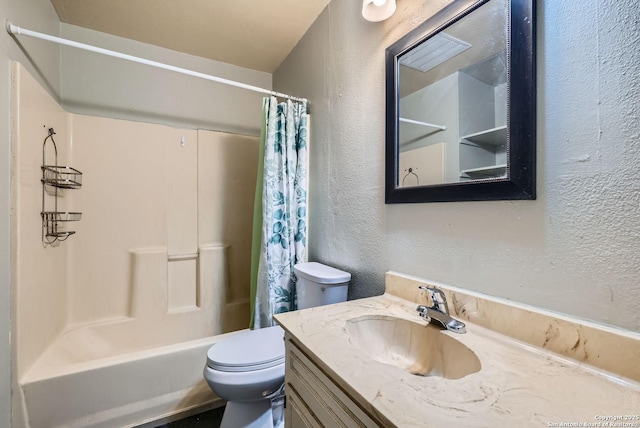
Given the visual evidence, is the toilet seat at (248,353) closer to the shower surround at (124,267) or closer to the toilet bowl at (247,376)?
the toilet bowl at (247,376)

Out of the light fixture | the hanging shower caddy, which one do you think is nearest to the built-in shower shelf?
the hanging shower caddy

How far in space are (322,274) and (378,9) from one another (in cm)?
121

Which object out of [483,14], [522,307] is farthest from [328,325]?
[483,14]

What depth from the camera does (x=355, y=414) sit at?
22.6 inches

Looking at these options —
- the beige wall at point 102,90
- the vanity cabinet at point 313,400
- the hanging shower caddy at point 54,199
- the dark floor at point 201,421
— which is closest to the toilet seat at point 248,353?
the vanity cabinet at point 313,400

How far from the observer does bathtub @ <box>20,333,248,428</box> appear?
4.15 ft

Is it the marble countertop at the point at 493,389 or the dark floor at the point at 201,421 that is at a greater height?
the marble countertop at the point at 493,389

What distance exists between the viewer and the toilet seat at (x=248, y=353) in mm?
1160

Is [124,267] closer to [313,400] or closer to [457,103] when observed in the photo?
[313,400]

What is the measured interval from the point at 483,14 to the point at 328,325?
1.10 metres

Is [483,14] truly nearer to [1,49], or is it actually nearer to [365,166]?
[365,166]

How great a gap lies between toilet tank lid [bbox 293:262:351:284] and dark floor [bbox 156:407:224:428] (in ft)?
3.20

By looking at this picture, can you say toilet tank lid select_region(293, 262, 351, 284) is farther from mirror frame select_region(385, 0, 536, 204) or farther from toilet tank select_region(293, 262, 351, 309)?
mirror frame select_region(385, 0, 536, 204)

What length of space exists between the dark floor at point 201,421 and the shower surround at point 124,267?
62 mm
